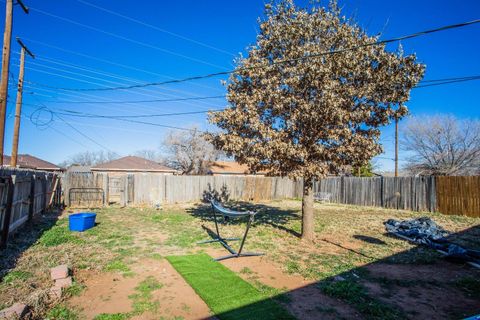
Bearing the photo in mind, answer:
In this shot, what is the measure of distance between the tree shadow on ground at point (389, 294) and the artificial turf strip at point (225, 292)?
45mm

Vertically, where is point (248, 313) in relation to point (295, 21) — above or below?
below

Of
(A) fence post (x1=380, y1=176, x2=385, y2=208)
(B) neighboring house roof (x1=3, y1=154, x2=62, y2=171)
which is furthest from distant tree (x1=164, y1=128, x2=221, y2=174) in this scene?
(A) fence post (x1=380, y1=176, x2=385, y2=208)

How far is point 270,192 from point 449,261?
16.4 meters

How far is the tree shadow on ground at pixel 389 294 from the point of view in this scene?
156 inches

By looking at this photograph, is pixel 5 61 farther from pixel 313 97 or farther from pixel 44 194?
pixel 313 97

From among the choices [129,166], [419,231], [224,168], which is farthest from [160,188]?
[224,168]

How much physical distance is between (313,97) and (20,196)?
8.60 meters

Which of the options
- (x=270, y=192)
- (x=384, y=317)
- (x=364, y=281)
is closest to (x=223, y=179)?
(x=270, y=192)

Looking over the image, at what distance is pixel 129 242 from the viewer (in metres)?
7.83

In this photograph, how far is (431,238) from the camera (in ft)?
26.3

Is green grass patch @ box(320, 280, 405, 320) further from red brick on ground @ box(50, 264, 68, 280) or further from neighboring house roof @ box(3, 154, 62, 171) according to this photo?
neighboring house roof @ box(3, 154, 62, 171)

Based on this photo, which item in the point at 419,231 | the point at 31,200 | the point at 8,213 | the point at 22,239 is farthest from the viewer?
the point at 31,200

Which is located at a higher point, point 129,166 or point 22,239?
point 129,166

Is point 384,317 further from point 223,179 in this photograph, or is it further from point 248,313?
point 223,179
